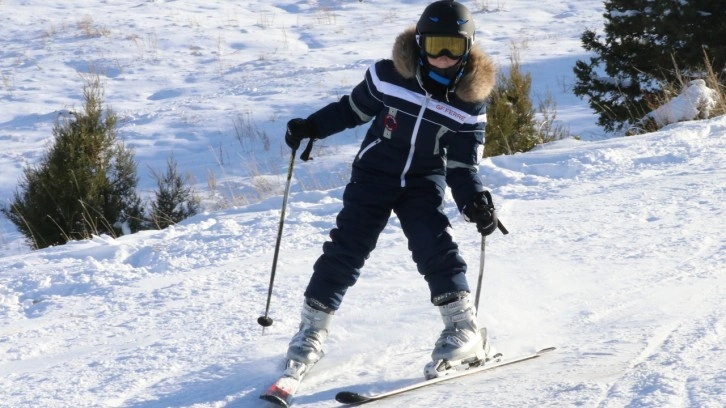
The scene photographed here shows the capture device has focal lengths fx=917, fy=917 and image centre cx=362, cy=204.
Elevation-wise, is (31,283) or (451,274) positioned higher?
(451,274)

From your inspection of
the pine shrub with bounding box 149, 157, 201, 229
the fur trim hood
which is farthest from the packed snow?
the fur trim hood

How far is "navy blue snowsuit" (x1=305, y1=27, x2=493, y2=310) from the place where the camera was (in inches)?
130

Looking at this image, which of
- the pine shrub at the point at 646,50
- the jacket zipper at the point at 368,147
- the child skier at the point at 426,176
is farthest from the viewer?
the pine shrub at the point at 646,50

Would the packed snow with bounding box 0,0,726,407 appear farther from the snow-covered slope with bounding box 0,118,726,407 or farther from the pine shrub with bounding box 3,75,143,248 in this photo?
the pine shrub with bounding box 3,75,143,248

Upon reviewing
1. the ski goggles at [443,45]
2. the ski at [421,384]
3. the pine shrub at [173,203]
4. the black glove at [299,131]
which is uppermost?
the ski goggles at [443,45]

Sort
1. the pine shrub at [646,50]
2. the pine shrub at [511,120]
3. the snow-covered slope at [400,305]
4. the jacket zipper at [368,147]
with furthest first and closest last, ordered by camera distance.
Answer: the pine shrub at [646,50]
the pine shrub at [511,120]
the jacket zipper at [368,147]
the snow-covered slope at [400,305]

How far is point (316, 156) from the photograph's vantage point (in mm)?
11625

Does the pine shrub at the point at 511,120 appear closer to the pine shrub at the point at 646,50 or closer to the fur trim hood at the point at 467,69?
the pine shrub at the point at 646,50

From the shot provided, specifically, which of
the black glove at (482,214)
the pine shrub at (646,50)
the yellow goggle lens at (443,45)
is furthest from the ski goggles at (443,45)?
the pine shrub at (646,50)

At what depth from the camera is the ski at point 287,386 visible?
2.97m

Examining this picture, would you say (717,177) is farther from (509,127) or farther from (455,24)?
(455,24)

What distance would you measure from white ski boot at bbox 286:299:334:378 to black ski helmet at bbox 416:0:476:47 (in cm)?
107

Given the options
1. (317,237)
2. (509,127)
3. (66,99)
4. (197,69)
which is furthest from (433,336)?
(197,69)

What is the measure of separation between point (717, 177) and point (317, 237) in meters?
2.61
